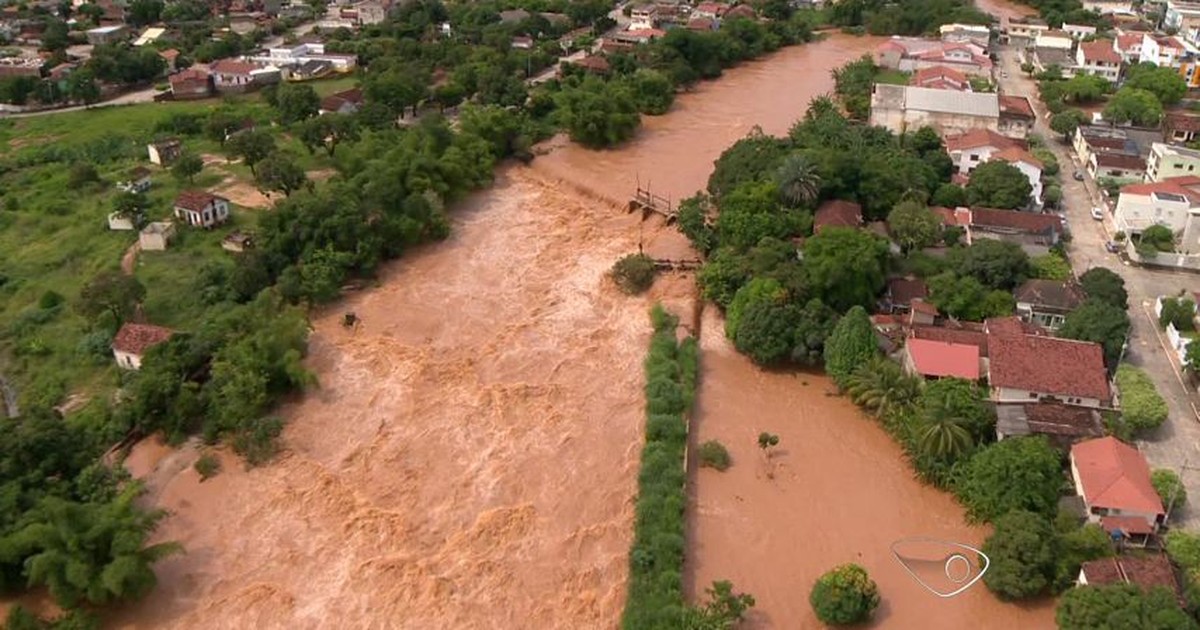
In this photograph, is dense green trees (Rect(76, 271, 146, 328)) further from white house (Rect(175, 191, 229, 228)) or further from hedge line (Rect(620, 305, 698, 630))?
hedge line (Rect(620, 305, 698, 630))

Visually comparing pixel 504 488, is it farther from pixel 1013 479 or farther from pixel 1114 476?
Result: pixel 1114 476

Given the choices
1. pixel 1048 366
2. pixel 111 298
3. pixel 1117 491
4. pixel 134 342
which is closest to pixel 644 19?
pixel 111 298

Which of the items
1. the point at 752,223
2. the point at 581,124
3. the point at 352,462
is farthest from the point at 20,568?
the point at 581,124

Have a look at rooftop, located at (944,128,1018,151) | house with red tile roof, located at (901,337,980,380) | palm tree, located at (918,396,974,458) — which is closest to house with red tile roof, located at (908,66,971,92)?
rooftop, located at (944,128,1018,151)

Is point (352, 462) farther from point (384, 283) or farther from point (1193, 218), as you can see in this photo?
point (1193, 218)

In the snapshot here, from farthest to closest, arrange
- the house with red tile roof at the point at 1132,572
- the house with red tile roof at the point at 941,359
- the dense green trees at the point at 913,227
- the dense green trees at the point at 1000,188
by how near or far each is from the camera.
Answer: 1. the dense green trees at the point at 1000,188
2. the dense green trees at the point at 913,227
3. the house with red tile roof at the point at 941,359
4. the house with red tile roof at the point at 1132,572

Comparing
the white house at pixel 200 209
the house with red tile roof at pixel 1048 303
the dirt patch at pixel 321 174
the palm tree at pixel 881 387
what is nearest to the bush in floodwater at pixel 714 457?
the palm tree at pixel 881 387

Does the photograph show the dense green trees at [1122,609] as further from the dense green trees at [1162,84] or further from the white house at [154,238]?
the dense green trees at [1162,84]
